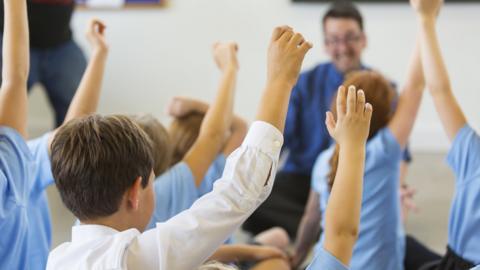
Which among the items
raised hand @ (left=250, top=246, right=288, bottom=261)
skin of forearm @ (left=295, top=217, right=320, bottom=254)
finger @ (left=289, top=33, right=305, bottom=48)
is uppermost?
finger @ (left=289, top=33, right=305, bottom=48)

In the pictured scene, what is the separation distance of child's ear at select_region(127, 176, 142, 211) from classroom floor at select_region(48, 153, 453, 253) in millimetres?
1674

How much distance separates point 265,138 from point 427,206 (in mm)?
2252

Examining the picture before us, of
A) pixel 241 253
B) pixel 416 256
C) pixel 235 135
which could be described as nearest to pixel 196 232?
pixel 241 253

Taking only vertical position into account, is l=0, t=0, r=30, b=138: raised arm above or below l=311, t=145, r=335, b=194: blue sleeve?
above

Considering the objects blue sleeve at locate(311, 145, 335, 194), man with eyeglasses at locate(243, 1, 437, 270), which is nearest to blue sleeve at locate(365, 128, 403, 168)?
blue sleeve at locate(311, 145, 335, 194)

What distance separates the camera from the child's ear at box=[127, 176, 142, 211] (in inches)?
40.3

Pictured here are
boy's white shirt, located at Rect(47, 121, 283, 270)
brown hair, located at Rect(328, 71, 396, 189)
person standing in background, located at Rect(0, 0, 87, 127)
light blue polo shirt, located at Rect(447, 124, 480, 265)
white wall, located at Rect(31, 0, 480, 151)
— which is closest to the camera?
boy's white shirt, located at Rect(47, 121, 283, 270)

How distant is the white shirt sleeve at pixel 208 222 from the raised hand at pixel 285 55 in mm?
133

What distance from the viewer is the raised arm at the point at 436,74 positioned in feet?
4.90

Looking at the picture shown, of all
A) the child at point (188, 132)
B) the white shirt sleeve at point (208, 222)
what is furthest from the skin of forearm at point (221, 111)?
the white shirt sleeve at point (208, 222)

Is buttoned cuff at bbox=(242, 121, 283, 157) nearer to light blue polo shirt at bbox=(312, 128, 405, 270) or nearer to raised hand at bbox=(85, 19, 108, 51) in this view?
light blue polo shirt at bbox=(312, 128, 405, 270)

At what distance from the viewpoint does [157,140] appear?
1540 mm

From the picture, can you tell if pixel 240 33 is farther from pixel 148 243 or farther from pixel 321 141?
pixel 148 243

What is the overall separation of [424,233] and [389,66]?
1.47 meters
